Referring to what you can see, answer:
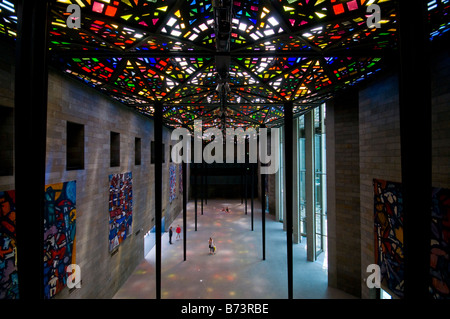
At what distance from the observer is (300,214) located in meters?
19.0

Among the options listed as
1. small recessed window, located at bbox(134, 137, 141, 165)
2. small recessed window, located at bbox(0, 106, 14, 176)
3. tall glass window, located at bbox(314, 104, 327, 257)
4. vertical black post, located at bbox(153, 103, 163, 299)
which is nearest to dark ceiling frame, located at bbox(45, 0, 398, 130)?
small recessed window, located at bbox(0, 106, 14, 176)

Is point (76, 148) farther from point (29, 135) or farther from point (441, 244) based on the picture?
point (441, 244)

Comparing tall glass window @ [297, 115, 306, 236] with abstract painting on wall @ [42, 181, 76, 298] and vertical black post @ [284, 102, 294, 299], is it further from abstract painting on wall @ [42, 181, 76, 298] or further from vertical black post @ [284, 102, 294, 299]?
abstract painting on wall @ [42, 181, 76, 298]

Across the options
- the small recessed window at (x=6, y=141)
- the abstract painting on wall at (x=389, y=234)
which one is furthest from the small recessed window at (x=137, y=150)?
the abstract painting on wall at (x=389, y=234)

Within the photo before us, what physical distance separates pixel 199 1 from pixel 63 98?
661cm

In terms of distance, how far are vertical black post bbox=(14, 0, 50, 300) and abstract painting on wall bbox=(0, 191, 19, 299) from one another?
344 cm

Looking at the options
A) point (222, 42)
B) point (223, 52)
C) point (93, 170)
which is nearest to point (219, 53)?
point (223, 52)

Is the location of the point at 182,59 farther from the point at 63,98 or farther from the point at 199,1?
the point at 63,98

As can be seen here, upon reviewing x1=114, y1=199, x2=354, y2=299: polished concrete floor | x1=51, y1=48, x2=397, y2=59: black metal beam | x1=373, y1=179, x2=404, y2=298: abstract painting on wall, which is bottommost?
x1=114, y1=199, x2=354, y2=299: polished concrete floor

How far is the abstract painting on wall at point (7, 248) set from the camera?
6289 millimetres

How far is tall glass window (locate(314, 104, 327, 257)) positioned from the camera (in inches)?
601

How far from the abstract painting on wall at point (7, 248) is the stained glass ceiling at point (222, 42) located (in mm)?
4721

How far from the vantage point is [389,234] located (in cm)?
860

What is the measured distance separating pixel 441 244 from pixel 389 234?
2.02m
